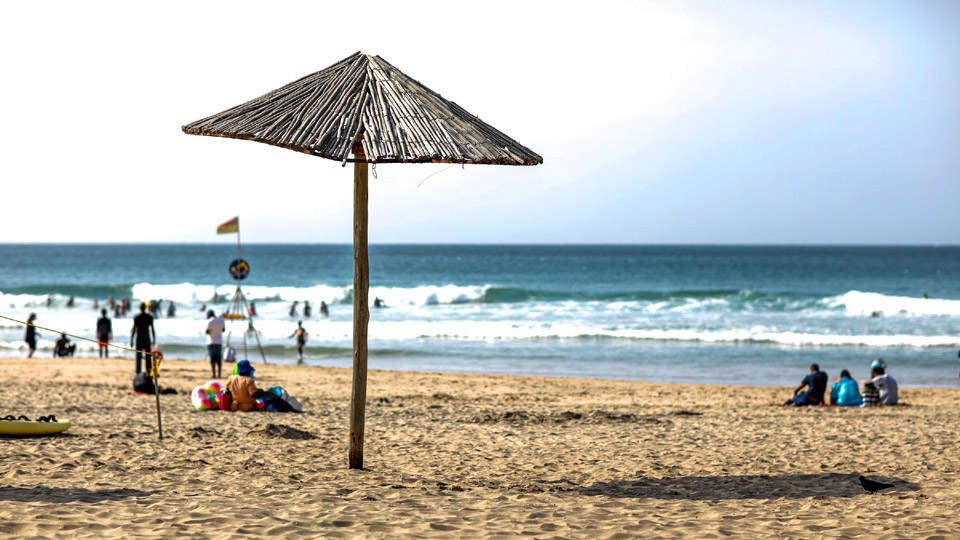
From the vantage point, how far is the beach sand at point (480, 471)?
511cm

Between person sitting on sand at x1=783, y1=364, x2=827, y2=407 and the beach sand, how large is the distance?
42 centimetres

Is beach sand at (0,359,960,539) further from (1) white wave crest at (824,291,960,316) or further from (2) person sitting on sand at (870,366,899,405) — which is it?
(1) white wave crest at (824,291,960,316)

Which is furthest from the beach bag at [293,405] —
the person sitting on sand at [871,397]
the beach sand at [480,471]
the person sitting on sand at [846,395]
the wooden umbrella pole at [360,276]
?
the person sitting on sand at [871,397]

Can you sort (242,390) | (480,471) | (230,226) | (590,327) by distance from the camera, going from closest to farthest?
1. (480,471)
2. (242,390)
3. (230,226)
4. (590,327)

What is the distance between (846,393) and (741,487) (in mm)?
7141

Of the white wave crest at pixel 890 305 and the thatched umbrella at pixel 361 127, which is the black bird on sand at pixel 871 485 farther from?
the white wave crest at pixel 890 305

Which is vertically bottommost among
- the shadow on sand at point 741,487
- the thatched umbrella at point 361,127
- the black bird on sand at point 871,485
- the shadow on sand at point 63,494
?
the shadow on sand at point 741,487

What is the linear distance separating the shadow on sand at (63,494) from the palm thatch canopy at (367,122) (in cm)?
269

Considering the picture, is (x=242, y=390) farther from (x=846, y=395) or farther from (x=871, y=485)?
(x=846, y=395)

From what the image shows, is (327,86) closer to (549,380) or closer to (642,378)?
(549,380)

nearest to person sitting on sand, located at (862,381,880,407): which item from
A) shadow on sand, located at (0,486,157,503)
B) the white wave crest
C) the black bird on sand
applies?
the black bird on sand

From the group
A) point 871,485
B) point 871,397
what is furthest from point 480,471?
point 871,397

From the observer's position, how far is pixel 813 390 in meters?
12.9

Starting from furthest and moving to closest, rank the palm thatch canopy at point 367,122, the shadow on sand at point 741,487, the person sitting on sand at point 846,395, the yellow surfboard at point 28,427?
the person sitting on sand at point 846,395, the yellow surfboard at point 28,427, the shadow on sand at point 741,487, the palm thatch canopy at point 367,122
